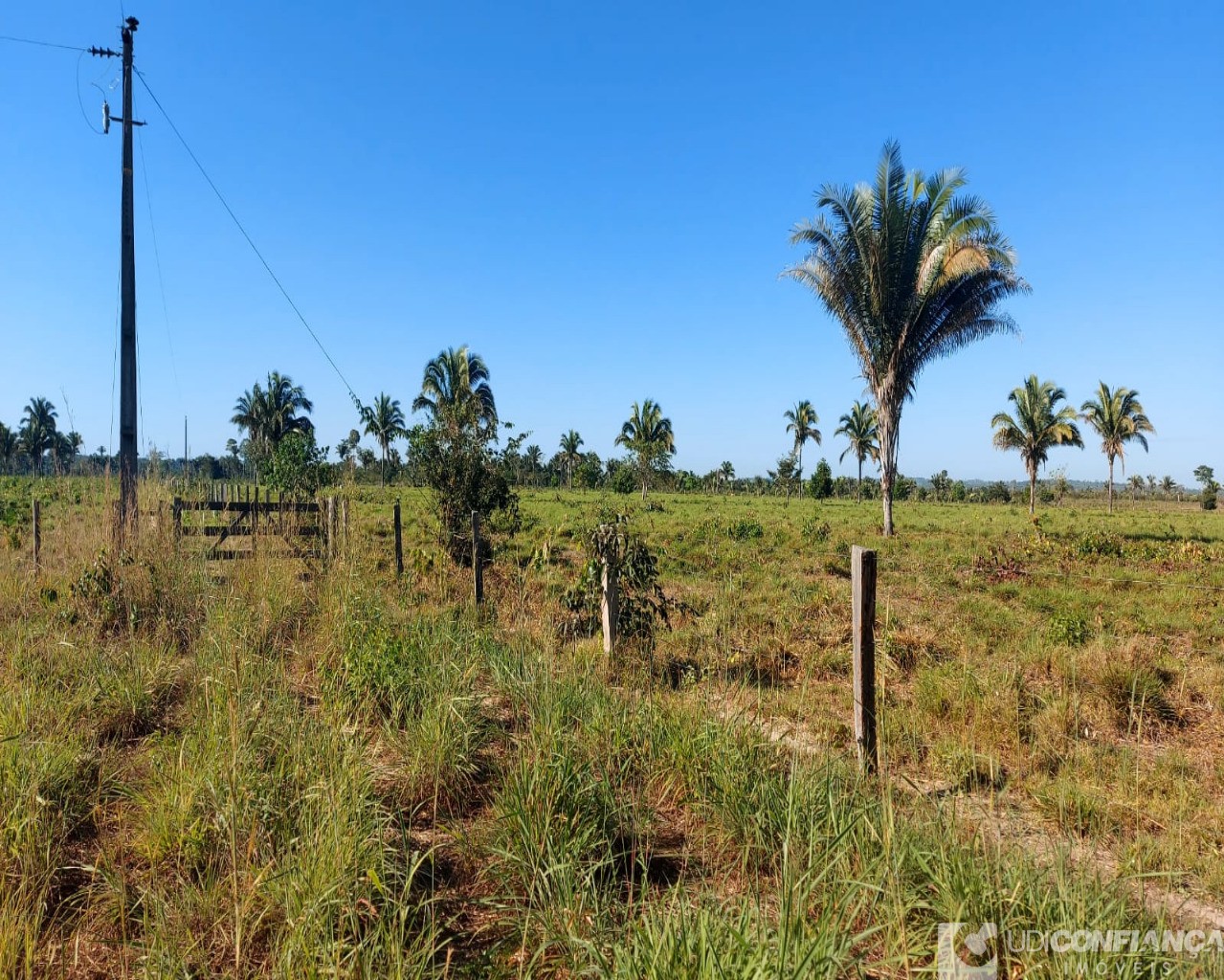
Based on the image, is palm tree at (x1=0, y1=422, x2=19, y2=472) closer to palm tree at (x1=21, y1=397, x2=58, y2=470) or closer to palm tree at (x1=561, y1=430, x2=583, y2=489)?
palm tree at (x1=21, y1=397, x2=58, y2=470)

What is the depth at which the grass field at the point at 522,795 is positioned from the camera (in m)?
1.83

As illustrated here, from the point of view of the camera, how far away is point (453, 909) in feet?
7.02

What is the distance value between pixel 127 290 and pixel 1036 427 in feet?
123

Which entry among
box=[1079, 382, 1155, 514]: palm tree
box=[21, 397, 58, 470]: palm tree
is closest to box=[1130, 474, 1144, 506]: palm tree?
box=[1079, 382, 1155, 514]: palm tree

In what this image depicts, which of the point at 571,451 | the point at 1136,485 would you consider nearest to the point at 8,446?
the point at 571,451

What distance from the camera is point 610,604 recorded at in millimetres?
5176

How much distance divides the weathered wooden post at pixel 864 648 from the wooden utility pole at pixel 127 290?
7.88 meters

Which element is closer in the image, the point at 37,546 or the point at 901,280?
the point at 37,546

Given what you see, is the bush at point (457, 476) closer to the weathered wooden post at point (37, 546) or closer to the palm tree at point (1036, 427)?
the weathered wooden post at point (37, 546)

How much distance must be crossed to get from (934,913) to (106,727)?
3.92 m

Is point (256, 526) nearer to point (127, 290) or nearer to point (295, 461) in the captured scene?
point (127, 290)

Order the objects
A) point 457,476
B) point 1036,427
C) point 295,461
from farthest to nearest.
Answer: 1. point 1036,427
2. point 295,461
3. point 457,476

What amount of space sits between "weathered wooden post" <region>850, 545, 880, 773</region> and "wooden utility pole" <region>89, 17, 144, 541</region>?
7875 mm

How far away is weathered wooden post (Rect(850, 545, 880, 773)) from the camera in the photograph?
3234 mm
